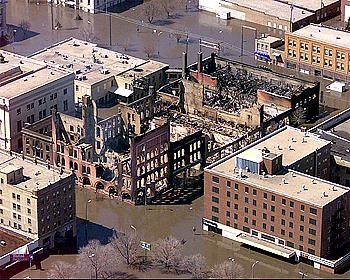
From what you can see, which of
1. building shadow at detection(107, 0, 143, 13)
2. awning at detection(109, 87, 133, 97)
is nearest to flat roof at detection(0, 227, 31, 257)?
awning at detection(109, 87, 133, 97)

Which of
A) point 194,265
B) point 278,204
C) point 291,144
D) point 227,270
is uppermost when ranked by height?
point 291,144

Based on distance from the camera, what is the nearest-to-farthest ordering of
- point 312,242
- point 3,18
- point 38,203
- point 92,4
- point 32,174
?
point 312,242 → point 38,203 → point 32,174 → point 3,18 → point 92,4

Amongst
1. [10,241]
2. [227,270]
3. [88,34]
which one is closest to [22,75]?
[10,241]

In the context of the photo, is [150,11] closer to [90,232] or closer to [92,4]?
[92,4]

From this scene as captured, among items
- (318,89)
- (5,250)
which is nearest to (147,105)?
(318,89)

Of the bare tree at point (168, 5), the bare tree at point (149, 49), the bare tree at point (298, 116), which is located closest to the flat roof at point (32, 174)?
the bare tree at point (298, 116)

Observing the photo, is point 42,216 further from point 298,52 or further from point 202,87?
point 298,52

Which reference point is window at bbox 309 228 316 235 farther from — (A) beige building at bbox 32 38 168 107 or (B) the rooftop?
(A) beige building at bbox 32 38 168 107
